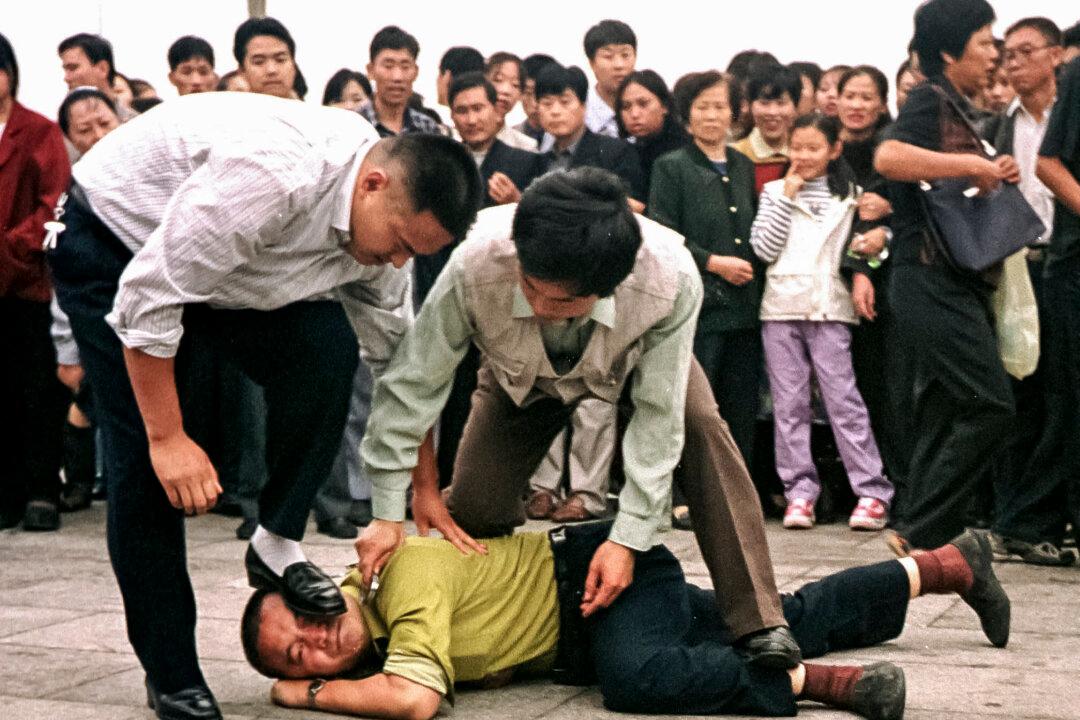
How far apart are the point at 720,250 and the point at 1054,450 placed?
176 centimetres

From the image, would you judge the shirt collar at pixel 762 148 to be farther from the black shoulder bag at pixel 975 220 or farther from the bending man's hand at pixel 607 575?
the bending man's hand at pixel 607 575

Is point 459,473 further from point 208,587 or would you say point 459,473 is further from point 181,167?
→ point 208,587

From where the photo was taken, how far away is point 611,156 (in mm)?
7680

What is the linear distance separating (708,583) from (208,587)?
1724 mm

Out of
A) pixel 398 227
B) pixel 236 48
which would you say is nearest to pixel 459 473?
pixel 398 227

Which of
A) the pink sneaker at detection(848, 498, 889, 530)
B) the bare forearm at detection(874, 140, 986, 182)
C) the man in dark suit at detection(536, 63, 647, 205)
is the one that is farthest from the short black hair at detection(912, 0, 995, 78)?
the pink sneaker at detection(848, 498, 889, 530)

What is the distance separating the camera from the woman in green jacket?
741 cm

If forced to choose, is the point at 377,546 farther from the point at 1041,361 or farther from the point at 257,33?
the point at 257,33

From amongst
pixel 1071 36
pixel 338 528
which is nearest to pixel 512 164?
pixel 338 528

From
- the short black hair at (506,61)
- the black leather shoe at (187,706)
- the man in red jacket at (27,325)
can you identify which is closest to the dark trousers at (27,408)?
the man in red jacket at (27,325)

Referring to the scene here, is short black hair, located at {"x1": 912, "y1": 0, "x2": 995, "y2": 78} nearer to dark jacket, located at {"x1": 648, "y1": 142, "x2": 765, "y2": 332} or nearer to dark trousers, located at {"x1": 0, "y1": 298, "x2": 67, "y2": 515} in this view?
dark jacket, located at {"x1": 648, "y1": 142, "x2": 765, "y2": 332}

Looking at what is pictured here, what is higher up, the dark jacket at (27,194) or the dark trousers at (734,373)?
the dark jacket at (27,194)

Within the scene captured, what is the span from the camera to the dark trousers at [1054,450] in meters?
6.12

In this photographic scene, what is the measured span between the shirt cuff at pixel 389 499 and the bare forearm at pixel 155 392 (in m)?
0.65
